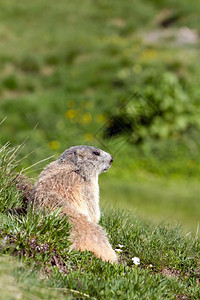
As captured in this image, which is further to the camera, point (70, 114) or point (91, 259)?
point (70, 114)

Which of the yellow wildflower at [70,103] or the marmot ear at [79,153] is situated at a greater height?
the marmot ear at [79,153]

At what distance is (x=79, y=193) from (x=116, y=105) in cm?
1015

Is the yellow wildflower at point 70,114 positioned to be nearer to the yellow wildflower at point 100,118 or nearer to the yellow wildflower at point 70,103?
the yellow wildflower at point 70,103

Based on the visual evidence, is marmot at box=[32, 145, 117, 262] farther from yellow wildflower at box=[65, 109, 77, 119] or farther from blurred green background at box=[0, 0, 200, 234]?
yellow wildflower at box=[65, 109, 77, 119]

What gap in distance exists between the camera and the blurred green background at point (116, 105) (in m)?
11.8

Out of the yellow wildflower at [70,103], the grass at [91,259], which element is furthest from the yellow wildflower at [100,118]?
the grass at [91,259]

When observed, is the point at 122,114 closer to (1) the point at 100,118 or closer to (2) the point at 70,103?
(1) the point at 100,118

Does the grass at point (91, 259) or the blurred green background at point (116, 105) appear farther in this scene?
the blurred green background at point (116, 105)

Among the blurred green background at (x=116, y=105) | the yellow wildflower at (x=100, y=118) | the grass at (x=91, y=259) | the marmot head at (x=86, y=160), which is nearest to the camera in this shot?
the grass at (x=91, y=259)

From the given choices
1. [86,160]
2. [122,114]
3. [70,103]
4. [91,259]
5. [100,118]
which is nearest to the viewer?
[91,259]

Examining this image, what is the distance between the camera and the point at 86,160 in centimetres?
556

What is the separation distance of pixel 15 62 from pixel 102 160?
12958mm

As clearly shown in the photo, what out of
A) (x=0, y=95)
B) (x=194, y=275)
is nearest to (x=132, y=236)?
(x=194, y=275)

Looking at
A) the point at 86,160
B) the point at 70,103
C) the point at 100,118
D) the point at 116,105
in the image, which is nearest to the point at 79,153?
the point at 86,160
